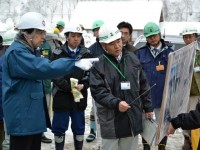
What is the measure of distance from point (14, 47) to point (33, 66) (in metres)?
0.35

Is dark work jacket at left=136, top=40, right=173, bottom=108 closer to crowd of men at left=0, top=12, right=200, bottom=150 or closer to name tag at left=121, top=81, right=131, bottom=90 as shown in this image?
crowd of men at left=0, top=12, right=200, bottom=150

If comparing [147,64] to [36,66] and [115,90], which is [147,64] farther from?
[36,66]

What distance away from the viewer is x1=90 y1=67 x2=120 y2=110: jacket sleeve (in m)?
3.81

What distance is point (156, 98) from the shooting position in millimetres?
5375

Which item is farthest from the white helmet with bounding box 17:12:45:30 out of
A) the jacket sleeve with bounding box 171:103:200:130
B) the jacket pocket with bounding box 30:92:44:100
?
the jacket sleeve with bounding box 171:103:200:130

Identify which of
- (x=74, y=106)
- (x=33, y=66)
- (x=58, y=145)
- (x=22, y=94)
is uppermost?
(x=33, y=66)

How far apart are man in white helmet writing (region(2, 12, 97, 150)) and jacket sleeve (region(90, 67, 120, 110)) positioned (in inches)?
19.9

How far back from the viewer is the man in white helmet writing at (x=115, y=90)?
3.96 m

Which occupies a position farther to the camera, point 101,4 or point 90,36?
point 90,36

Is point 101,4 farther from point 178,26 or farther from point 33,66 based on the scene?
point 33,66

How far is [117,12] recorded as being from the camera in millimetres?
21750

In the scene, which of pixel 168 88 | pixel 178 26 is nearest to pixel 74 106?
pixel 168 88

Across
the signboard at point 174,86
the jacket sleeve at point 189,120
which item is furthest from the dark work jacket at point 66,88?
the jacket sleeve at point 189,120

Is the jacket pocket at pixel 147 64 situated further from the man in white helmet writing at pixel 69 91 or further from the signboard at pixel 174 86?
the signboard at pixel 174 86
